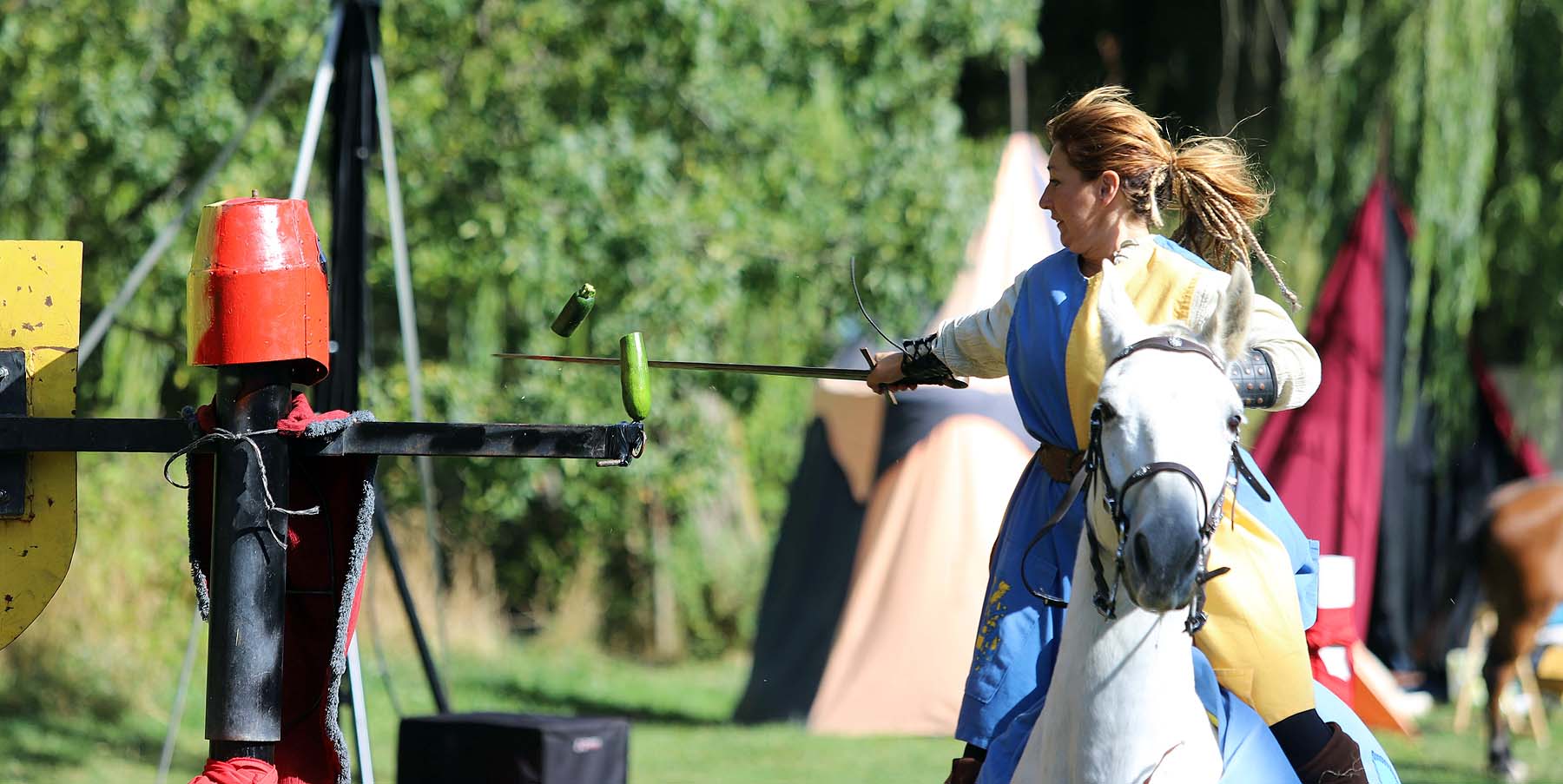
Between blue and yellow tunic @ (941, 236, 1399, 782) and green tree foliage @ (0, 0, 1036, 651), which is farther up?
green tree foliage @ (0, 0, 1036, 651)

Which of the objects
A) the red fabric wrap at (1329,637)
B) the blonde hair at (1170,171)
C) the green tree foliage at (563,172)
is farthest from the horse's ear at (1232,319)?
the green tree foliage at (563,172)

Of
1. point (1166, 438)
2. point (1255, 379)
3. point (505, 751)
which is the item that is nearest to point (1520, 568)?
point (505, 751)

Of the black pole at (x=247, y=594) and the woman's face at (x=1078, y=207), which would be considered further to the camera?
the woman's face at (x=1078, y=207)

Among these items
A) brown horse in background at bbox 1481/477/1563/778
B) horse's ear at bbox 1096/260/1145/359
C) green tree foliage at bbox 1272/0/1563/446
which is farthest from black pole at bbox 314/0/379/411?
green tree foliage at bbox 1272/0/1563/446

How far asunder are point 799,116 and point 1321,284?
3.29 m

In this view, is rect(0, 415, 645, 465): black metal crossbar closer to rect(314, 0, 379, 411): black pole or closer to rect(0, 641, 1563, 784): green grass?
rect(314, 0, 379, 411): black pole

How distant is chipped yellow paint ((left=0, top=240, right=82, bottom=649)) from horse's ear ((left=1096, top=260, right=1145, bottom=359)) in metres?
1.58

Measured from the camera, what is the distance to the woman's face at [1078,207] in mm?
3012

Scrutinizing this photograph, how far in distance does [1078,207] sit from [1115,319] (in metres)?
0.62

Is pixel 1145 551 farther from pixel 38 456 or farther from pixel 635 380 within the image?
pixel 38 456

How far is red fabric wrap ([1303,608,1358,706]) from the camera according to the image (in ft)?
11.2

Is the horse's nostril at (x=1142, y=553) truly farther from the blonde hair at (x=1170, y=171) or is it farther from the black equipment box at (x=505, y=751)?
the black equipment box at (x=505, y=751)

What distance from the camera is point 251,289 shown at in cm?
262

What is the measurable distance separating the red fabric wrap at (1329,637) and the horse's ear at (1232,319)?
120 centimetres
